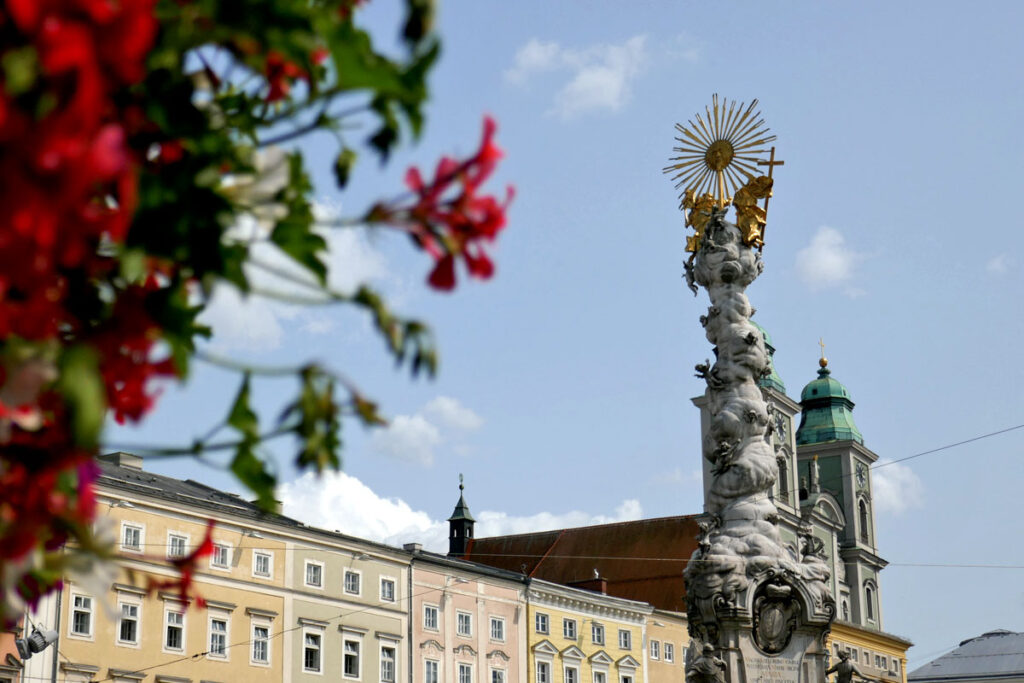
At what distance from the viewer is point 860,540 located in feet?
273

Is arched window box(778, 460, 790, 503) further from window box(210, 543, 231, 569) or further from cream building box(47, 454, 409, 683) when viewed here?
window box(210, 543, 231, 569)

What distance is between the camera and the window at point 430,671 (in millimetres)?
42906

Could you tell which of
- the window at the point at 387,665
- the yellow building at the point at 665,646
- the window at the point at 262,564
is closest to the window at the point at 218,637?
the window at the point at 262,564

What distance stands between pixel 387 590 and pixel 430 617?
2.25 m

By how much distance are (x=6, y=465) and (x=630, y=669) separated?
5081 centimetres

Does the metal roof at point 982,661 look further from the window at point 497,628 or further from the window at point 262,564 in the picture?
the window at point 262,564

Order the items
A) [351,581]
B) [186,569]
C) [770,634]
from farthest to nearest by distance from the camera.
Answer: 1. [351,581]
2. [770,634]
3. [186,569]

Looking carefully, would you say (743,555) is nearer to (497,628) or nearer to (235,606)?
(235,606)

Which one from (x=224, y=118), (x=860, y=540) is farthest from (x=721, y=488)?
(x=860, y=540)

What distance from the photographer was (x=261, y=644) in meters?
37.7

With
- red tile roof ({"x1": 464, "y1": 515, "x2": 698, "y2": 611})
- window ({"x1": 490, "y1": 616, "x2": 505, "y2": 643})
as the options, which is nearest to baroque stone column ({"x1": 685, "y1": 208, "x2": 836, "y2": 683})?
window ({"x1": 490, "y1": 616, "x2": 505, "y2": 643})

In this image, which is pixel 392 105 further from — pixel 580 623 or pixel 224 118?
pixel 580 623

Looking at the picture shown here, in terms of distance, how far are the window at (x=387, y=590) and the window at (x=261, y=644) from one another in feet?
16.6

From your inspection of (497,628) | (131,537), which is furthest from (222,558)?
(497,628)
